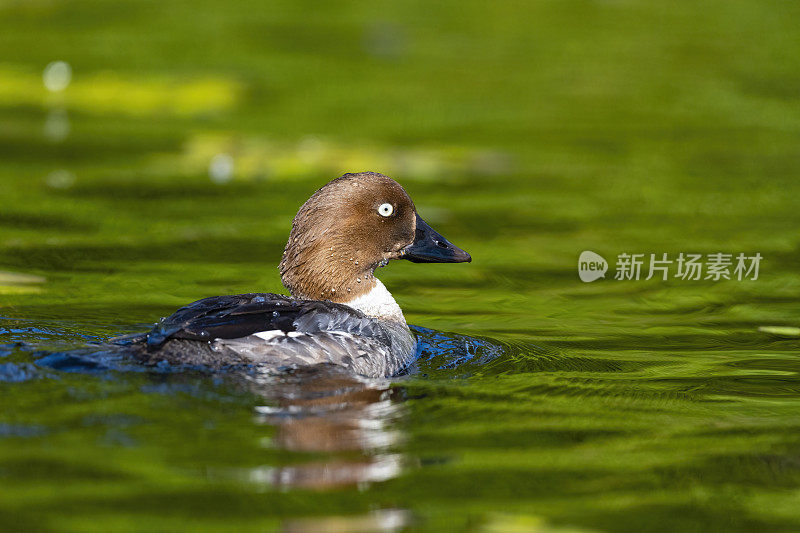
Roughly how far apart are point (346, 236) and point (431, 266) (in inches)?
115

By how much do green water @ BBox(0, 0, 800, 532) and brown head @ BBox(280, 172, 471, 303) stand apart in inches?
28.8

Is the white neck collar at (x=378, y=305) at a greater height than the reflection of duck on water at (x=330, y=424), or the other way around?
the white neck collar at (x=378, y=305)

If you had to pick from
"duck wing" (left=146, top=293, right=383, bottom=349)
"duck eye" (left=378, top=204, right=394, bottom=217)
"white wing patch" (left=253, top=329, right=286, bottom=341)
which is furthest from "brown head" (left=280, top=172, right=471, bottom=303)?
"white wing patch" (left=253, top=329, right=286, bottom=341)

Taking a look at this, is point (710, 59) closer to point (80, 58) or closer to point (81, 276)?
point (80, 58)

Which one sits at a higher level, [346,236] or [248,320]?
[346,236]

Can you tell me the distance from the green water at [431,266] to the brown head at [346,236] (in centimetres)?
73

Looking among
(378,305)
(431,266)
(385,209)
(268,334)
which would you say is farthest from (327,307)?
(431,266)

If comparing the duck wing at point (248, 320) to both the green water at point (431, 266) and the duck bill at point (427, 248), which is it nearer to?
the green water at point (431, 266)

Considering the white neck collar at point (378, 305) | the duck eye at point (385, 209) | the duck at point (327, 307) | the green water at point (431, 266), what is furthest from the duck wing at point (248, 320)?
the duck eye at point (385, 209)

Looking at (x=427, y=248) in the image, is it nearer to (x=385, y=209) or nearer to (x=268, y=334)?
(x=385, y=209)

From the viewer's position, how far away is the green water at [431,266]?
5789 millimetres

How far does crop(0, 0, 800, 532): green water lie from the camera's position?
5.79 m

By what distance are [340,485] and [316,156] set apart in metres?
8.27

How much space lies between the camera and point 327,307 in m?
7.86
